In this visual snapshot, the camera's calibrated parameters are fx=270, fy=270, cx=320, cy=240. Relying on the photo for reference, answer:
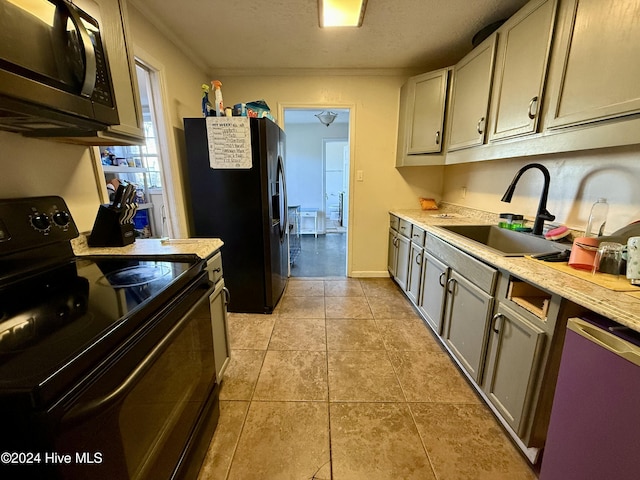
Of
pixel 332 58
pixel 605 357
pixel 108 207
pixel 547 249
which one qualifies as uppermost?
pixel 332 58

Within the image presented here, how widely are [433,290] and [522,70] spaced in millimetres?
1475

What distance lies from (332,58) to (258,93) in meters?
0.85

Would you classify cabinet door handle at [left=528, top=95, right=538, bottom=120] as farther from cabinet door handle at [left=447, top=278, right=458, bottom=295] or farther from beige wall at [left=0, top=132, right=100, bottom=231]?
beige wall at [left=0, top=132, right=100, bottom=231]

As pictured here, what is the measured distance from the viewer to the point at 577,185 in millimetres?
1564

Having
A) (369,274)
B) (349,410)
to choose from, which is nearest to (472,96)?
(369,274)

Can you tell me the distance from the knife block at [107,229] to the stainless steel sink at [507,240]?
1917 mm

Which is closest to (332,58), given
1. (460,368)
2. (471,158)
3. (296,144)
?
(471,158)

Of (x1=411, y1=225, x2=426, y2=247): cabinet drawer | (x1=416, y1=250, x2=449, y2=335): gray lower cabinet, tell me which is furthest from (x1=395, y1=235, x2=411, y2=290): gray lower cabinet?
(x1=416, y1=250, x2=449, y2=335): gray lower cabinet

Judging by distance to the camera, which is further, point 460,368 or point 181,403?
point 460,368

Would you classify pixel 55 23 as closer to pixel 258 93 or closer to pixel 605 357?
pixel 605 357

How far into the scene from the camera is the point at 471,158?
2.08m

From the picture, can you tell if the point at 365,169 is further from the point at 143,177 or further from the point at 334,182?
the point at 334,182

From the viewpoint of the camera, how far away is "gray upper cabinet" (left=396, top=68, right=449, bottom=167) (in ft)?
7.99

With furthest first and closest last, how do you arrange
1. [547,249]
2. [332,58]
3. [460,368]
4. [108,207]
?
[332,58]
[460,368]
[547,249]
[108,207]
